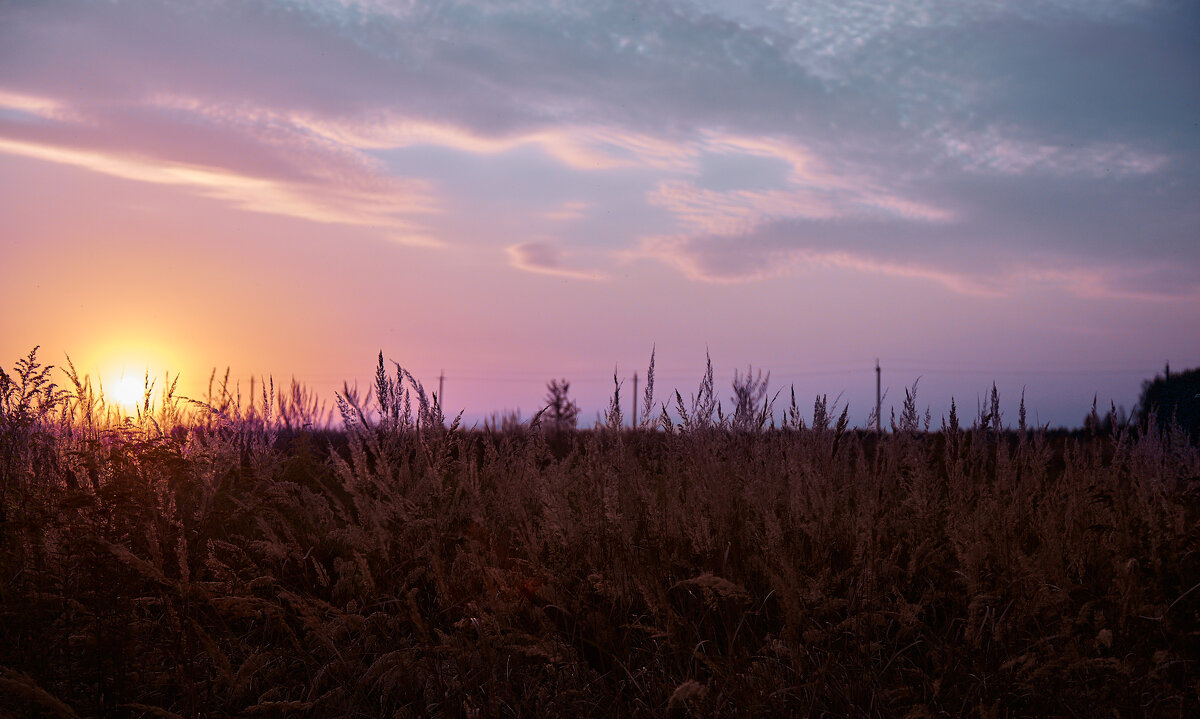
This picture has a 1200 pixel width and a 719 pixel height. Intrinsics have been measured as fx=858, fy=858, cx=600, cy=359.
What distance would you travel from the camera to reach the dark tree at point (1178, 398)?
11.5 metres

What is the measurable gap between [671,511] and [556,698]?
1274mm

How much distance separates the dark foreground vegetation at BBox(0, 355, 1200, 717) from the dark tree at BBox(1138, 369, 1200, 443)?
8015mm

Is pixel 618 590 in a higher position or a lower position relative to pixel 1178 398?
lower

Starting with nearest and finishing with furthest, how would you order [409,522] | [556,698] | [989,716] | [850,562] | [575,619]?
[989,716]
[556,698]
[575,619]
[850,562]
[409,522]

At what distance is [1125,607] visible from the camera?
3.22m

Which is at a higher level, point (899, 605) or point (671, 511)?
point (671, 511)

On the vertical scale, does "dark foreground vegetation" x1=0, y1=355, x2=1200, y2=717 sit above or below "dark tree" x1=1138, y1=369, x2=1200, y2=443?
below

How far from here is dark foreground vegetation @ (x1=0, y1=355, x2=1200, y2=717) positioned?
295 centimetres

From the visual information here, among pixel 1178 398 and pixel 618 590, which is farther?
pixel 1178 398

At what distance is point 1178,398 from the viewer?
1305 centimetres

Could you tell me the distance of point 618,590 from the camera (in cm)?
356

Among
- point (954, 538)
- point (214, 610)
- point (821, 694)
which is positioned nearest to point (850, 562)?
point (954, 538)

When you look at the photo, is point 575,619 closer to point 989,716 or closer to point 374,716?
point 374,716

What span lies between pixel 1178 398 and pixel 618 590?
1289 centimetres
